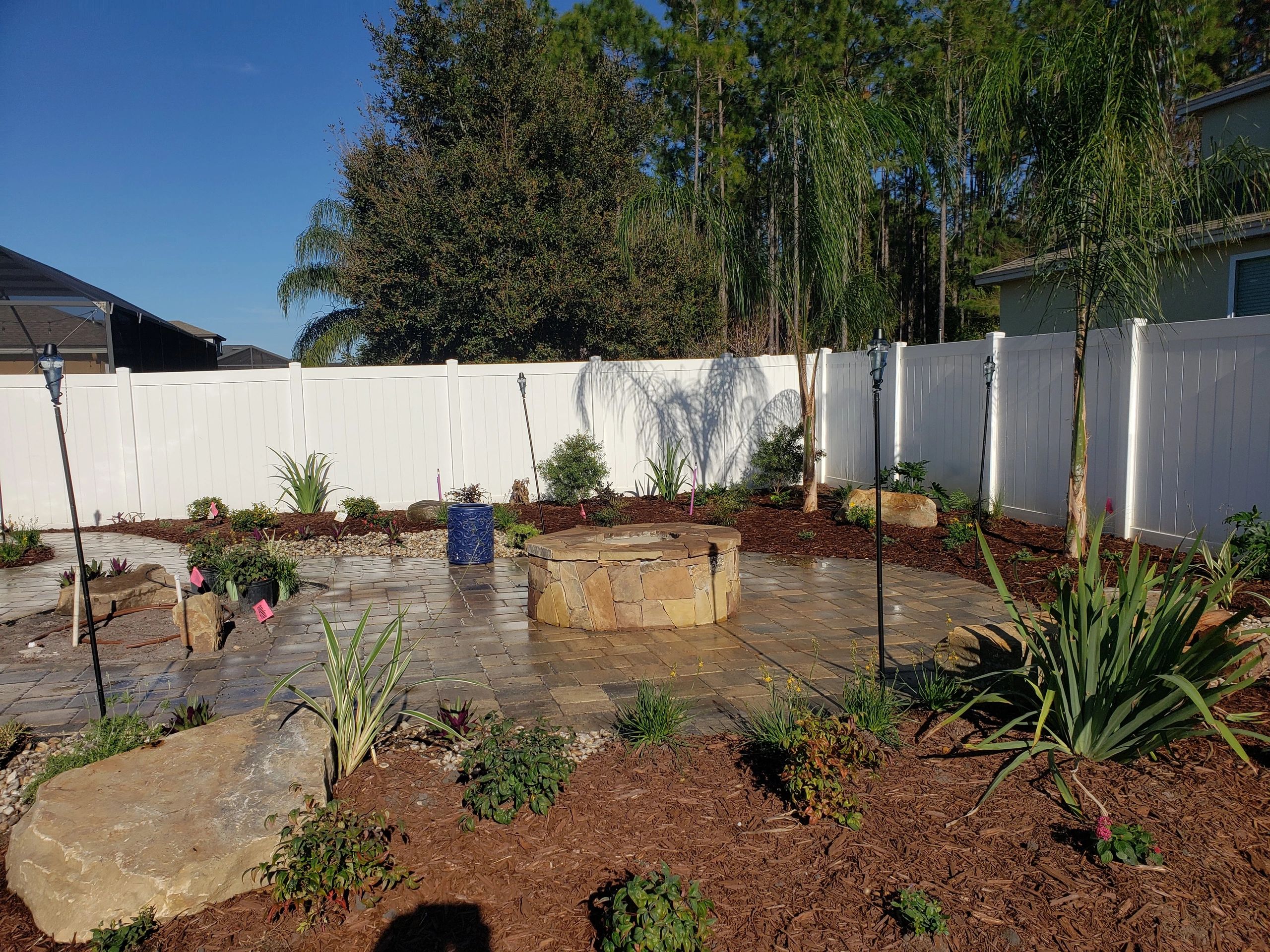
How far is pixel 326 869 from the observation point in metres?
2.70

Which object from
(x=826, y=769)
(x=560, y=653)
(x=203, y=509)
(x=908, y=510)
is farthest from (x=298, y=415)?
(x=826, y=769)

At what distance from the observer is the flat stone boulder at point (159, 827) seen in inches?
106

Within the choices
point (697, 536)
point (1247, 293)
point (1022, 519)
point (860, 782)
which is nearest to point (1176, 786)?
point (860, 782)

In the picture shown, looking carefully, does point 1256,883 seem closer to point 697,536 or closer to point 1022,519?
point 697,536

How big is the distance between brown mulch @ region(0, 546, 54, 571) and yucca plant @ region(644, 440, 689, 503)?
24.6ft

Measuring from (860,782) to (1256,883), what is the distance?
1.25 meters

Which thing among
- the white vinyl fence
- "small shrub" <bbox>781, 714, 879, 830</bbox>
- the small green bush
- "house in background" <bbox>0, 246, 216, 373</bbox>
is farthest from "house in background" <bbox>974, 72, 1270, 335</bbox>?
"house in background" <bbox>0, 246, 216, 373</bbox>

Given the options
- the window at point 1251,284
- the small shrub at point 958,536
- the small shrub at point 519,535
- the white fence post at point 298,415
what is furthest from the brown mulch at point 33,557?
the window at point 1251,284

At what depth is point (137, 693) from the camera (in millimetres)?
4977

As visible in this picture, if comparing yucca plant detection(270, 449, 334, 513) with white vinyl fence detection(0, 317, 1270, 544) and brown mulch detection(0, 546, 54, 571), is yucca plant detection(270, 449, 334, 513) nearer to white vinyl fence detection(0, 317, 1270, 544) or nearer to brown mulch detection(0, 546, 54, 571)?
white vinyl fence detection(0, 317, 1270, 544)

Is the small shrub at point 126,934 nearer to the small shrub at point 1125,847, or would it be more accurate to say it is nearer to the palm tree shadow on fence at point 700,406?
the small shrub at point 1125,847

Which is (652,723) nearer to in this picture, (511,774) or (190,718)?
(511,774)

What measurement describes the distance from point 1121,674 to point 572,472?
29.3 ft

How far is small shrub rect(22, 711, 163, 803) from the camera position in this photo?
3.54 metres
